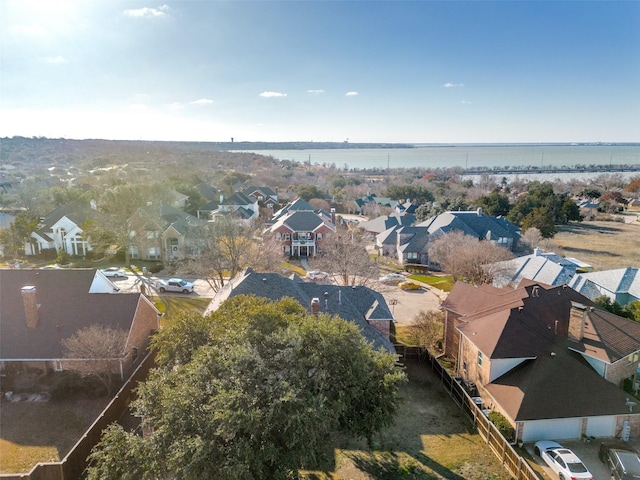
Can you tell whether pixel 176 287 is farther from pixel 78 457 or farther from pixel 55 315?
pixel 78 457

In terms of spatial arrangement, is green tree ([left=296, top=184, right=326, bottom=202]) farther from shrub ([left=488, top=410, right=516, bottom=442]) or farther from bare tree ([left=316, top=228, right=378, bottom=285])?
shrub ([left=488, top=410, right=516, bottom=442])

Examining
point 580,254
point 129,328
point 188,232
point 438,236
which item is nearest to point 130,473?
point 129,328

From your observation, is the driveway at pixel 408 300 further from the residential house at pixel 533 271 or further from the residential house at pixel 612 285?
the residential house at pixel 612 285

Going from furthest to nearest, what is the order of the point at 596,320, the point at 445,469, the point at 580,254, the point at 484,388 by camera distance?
1. the point at 580,254
2. the point at 596,320
3. the point at 484,388
4. the point at 445,469

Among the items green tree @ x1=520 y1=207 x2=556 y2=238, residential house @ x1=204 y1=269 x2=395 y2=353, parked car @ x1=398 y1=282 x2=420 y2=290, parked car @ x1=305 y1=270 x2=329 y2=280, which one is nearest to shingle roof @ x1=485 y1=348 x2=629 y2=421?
residential house @ x1=204 y1=269 x2=395 y2=353

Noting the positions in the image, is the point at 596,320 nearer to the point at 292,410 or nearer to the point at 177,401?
the point at 292,410

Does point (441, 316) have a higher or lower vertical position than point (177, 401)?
lower
